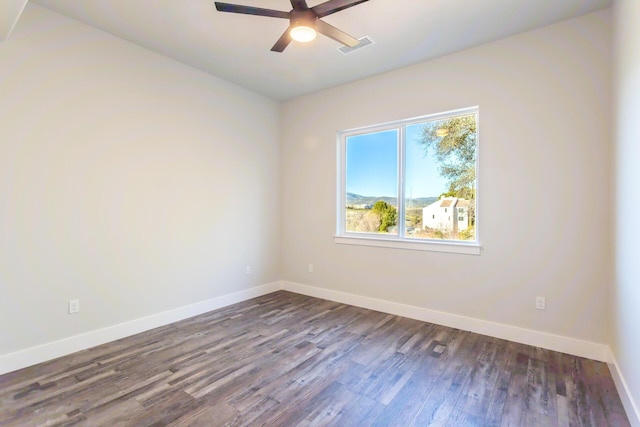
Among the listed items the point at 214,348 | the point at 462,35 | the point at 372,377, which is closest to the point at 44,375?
the point at 214,348

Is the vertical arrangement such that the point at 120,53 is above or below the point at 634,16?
above

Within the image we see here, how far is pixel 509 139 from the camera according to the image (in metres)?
3.03

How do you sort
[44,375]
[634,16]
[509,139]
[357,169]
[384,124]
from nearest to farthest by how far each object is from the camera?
[634,16] < [44,375] < [509,139] < [384,124] < [357,169]

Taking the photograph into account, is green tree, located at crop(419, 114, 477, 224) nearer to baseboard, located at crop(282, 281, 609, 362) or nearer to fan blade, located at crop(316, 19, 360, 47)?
baseboard, located at crop(282, 281, 609, 362)

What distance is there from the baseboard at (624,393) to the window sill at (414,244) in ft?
4.19

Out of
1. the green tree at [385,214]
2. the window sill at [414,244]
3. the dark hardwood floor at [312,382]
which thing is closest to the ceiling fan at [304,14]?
the green tree at [385,214]

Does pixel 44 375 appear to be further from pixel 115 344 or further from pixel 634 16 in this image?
pixel 634 16

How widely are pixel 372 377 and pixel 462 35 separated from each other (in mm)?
3167

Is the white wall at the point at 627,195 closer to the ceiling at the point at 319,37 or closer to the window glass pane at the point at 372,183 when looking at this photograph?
the ceiling at the point at 319,37

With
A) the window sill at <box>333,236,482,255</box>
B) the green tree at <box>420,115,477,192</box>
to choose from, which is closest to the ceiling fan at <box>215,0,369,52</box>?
the green tree at <box>420,115,477,192</box>

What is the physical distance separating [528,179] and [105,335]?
14.1ft

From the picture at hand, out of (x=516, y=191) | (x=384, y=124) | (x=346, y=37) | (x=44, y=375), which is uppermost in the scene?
(x=346, y=37)

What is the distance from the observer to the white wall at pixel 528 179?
266cm

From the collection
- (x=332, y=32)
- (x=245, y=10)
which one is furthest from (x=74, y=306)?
(x=332, y=32)
